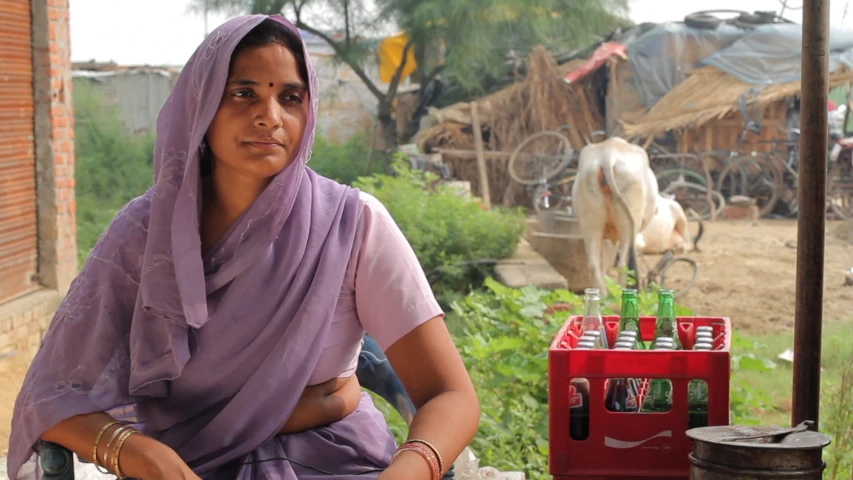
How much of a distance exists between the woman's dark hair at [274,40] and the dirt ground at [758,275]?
683cm

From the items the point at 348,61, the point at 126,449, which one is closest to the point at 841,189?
the point at 348,61

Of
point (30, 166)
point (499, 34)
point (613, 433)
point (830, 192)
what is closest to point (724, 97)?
point (830, 192)

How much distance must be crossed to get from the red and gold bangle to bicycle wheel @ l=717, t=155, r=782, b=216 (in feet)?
41.5

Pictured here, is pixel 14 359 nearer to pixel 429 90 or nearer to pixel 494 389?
pixel 494 389

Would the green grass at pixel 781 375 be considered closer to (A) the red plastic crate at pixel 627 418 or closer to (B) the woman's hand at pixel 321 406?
(A) the red plastic crate at pixel 627 418

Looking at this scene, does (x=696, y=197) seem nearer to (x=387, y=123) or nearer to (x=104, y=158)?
(x=387, y=123)

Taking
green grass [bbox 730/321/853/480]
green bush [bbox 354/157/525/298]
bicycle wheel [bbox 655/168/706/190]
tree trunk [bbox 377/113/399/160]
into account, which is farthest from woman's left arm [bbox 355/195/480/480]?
tree trunk [bbox 377/113/399/160]

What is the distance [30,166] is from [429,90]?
36.3ft

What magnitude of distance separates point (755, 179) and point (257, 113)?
13151 mm

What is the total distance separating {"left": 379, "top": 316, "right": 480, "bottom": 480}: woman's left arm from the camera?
68.6 inches

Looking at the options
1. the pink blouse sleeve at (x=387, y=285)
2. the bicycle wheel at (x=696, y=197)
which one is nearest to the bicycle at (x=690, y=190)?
the bicycle wheel at (x=696, y=197)

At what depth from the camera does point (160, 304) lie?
182cm

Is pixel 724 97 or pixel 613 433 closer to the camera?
pixel 613 433

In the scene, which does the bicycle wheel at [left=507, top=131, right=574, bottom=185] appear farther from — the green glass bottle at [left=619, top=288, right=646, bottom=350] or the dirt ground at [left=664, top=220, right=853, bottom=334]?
the green glass bottle at [left=619, top=288, right=646, bottom=350]
